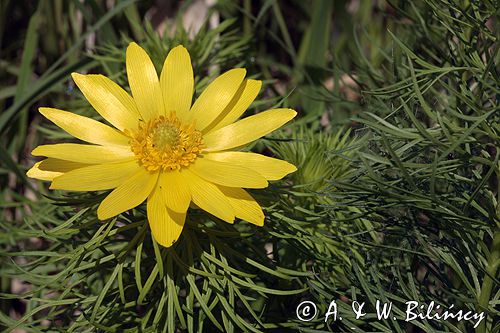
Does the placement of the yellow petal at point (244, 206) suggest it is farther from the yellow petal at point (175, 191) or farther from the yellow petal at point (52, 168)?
the yellow petal at point (52, 168)

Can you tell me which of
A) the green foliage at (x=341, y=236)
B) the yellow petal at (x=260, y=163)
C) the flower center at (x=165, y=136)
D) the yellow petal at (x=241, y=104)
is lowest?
the green foliage at (x=341, y=236)

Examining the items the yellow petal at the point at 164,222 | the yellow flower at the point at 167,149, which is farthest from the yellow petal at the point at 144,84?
the yellow petal at the point at 164,222

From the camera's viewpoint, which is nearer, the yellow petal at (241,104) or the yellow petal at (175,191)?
the yellow petal at (175,191)

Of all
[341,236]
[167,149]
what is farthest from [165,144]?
[341,236]

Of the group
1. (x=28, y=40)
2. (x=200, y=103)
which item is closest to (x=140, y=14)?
(x=28, y=40)

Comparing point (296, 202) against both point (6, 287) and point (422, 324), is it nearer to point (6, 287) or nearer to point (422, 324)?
point (422, 324)

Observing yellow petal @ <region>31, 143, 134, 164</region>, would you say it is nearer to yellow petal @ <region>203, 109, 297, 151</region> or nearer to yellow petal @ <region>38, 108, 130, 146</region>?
yellow petal @ <region>38, 108, 130, 146</region>

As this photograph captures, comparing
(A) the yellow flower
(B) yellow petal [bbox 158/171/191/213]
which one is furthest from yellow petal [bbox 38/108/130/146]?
(B) yellow petal [bbox 158/171/191/213]
